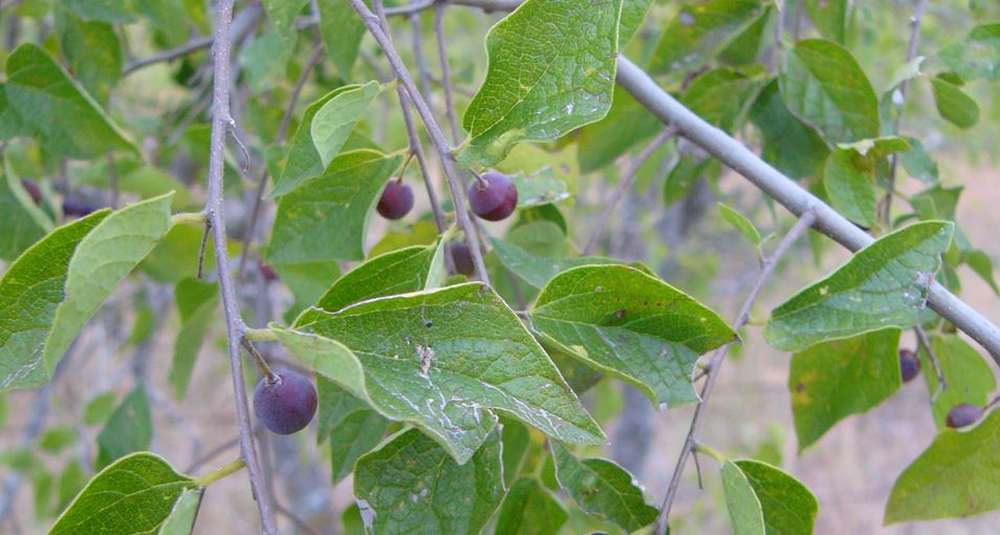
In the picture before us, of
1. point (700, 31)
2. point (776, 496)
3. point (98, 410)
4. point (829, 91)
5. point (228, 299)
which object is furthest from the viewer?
point (98, 410)

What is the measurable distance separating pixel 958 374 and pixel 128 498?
1.02 metres

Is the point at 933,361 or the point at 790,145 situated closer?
the point at 933,361

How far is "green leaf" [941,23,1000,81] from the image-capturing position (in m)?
1.29

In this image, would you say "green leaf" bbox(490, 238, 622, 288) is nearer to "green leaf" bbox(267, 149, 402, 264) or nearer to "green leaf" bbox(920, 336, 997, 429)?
"green leaf" bbox(267, 149, 402, 264)

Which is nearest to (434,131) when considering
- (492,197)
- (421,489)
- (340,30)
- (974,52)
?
(492,197)

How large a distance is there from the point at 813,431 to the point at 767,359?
595cm

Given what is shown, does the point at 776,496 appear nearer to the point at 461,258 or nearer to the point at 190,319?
the point at 461,258

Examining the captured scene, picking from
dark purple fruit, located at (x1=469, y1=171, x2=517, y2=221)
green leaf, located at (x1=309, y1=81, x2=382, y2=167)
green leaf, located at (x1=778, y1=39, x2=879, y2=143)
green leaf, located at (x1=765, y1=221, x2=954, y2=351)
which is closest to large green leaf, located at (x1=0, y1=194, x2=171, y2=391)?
green leaf, located at (x1=309, y1=81, x2=382, y2=167)

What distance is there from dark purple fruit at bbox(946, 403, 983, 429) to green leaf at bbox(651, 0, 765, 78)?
60 cm

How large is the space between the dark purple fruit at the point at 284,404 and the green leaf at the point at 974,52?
1016 millimetres

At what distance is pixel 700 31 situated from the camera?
1389 millimetres

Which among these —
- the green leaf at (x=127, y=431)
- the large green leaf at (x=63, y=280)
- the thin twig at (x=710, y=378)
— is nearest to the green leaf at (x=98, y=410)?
the green leaf at (x=127, y=431)

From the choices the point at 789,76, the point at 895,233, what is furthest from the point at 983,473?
the point at 789,76

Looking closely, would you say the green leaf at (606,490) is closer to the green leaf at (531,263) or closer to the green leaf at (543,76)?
the green leaf at (531,263)
